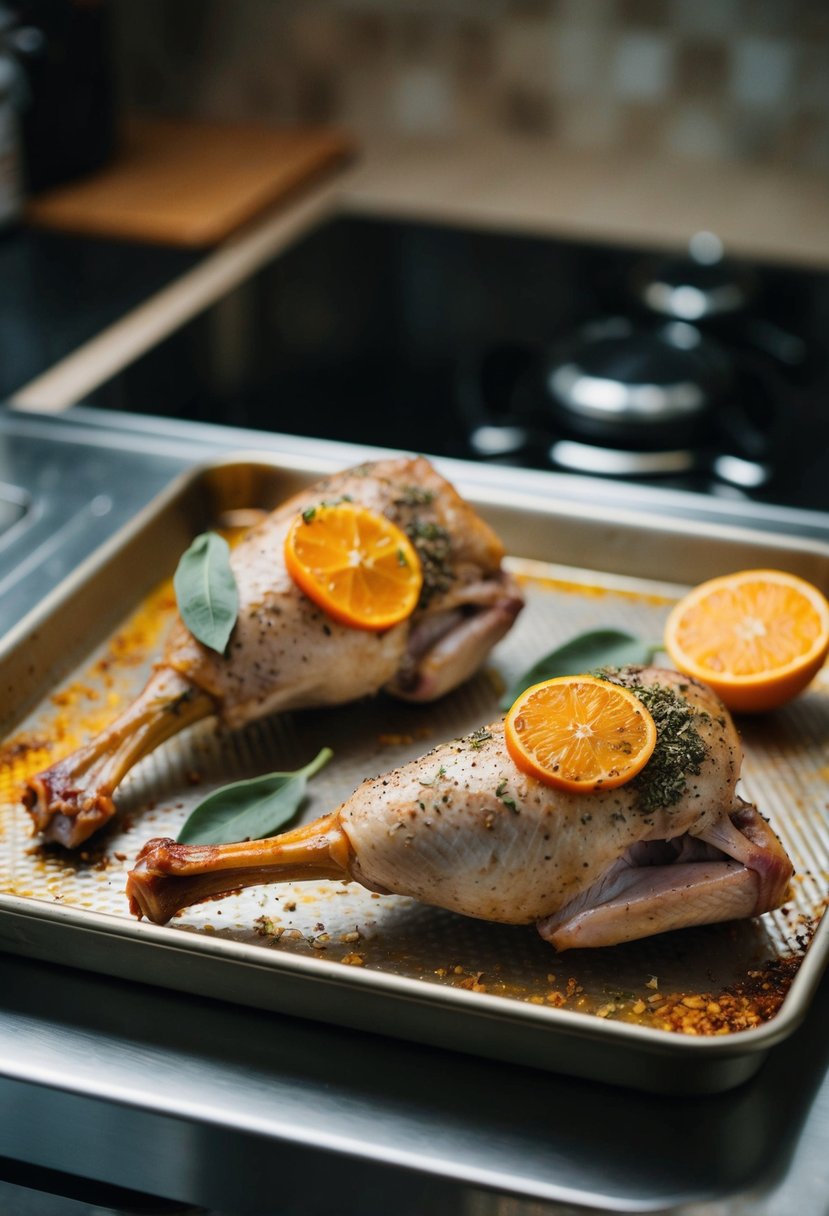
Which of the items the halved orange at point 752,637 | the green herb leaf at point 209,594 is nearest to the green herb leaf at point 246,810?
the green herb leaf at point 209,594

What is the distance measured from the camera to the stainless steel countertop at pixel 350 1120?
2.98ft

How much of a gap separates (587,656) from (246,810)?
389mm

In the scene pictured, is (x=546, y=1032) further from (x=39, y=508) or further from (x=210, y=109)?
(x=210, y=109)

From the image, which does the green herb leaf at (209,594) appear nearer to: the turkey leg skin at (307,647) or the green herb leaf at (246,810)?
the turkey leg skin at (307,647)

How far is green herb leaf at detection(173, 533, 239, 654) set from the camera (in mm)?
1304

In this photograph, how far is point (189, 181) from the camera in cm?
250

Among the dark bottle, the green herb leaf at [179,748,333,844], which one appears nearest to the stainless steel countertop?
the green herb leaf at [179,748,333,844]

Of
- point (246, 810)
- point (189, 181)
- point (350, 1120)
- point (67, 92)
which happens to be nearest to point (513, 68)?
point (189, 181)

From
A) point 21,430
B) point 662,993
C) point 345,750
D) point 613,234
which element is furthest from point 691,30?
point 662,993

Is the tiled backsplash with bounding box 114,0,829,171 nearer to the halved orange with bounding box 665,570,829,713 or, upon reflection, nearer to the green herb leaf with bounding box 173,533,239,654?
the halved orange with bounding box 665,570,829,713

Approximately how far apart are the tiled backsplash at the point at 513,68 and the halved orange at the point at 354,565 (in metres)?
1.62

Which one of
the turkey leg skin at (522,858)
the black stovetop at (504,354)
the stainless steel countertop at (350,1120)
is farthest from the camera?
the black stovetop at (504,354)

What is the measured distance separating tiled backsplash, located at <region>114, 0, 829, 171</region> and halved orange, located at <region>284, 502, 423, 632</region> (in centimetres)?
162

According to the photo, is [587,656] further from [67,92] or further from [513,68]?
[513,68]
